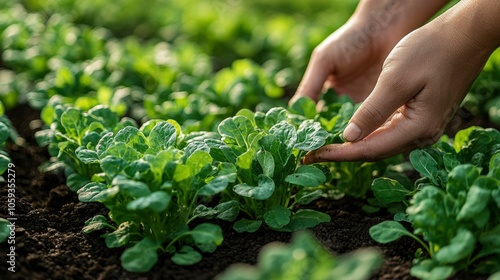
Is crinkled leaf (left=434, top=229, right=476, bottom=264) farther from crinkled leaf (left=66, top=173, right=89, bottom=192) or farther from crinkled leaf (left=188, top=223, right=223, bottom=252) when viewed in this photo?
crinkled leaf (left=66, top=173, right=89, bottom=192)

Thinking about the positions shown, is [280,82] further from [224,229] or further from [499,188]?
[499,188]

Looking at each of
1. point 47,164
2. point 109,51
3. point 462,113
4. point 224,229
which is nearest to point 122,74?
point 109,51

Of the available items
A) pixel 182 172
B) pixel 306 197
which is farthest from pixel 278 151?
pixel 182 172

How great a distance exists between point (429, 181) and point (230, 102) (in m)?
1.42

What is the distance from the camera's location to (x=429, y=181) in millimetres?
2680

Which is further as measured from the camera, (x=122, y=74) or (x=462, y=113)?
(x=122, y=74)

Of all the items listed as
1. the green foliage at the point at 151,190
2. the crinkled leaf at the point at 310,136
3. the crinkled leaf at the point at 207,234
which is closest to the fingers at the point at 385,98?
the crinkled leaf at the point at 310,136

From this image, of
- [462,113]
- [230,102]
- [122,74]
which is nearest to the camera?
[230,102]

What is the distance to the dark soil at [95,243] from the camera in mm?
2258

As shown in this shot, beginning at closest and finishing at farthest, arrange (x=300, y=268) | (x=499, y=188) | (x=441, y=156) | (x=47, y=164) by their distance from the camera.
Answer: (x=300, y=268)
(x=499, y=188)
(x=441, y=156)
(x=47, y=164)

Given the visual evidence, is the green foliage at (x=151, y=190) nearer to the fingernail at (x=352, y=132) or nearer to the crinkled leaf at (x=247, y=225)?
the crinkled leaf at (x=247, y=225)
